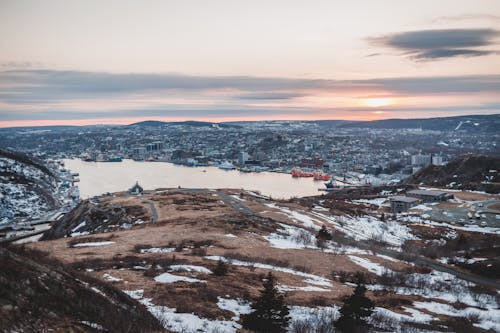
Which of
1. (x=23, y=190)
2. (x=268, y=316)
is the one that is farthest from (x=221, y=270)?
(x=23, y=190)

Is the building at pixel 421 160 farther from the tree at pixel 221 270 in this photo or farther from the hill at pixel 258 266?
the tree at pixel 221 270

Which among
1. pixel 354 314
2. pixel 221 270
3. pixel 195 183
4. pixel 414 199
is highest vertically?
pixel 354 314

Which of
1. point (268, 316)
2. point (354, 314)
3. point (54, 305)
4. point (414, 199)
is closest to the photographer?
point (54, 305)

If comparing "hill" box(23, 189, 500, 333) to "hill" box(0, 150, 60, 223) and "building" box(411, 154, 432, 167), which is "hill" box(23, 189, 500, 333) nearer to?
"hill" box(0, 150, 60, 223)

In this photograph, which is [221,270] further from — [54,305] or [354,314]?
[54,305]

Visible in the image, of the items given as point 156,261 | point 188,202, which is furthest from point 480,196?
point 156,261

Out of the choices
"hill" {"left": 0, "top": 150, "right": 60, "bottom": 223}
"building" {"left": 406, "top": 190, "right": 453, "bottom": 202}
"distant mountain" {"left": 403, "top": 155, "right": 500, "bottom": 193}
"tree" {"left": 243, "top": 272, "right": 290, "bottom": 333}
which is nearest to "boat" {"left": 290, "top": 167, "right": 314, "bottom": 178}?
"distant mountain" {"left": 403, "top": 155, "right": 500, "bottom": 193}

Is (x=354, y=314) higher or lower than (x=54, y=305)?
lower
